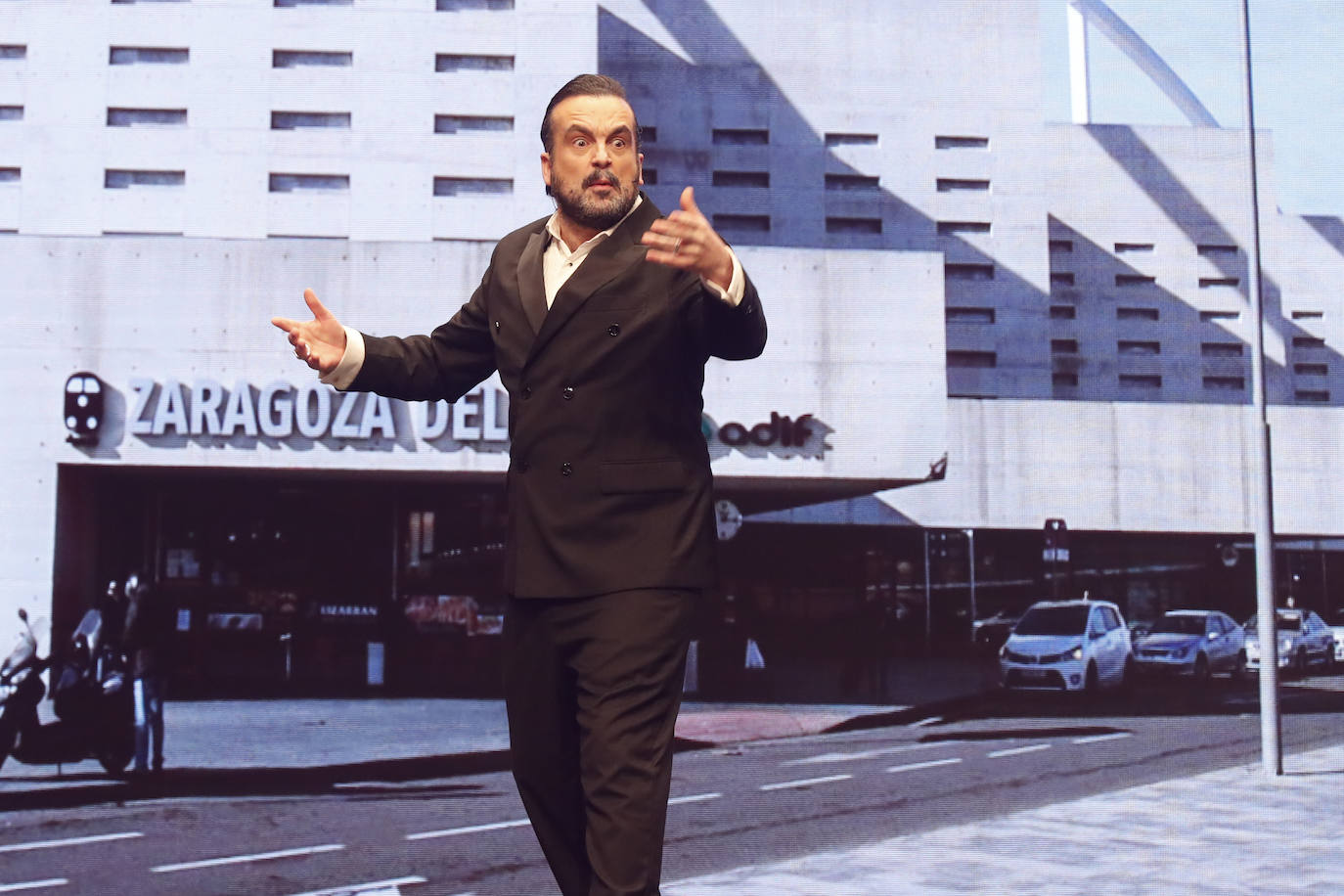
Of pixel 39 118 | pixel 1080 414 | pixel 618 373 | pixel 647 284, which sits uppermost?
pixel 39 118

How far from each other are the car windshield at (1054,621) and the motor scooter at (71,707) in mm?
14194

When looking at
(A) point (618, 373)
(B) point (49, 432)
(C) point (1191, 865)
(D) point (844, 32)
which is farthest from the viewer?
(D) point (844, 32)

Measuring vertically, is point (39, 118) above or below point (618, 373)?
above

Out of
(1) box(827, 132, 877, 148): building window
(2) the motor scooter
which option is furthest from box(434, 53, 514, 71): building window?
(2) the motor scooter

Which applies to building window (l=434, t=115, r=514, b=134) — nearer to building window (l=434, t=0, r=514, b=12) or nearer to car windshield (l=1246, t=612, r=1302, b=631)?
building window (l=434, t=0, r=514, b=12)

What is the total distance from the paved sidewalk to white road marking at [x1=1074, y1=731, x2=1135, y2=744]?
5.08 meters

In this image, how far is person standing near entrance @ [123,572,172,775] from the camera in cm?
1239

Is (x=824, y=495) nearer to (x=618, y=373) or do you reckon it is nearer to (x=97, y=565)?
(x=97, y=565)

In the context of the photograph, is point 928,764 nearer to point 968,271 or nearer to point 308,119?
point 308,119

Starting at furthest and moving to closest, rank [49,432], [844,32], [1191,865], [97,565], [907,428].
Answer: [844,32], [97,565], [907,428], [49,432], [1191,865]

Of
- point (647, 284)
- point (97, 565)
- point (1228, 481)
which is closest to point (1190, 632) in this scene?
point (1228, 481)

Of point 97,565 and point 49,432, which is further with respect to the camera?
point 97,565

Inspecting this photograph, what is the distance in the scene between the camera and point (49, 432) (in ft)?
66.7

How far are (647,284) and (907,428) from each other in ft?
63.3
